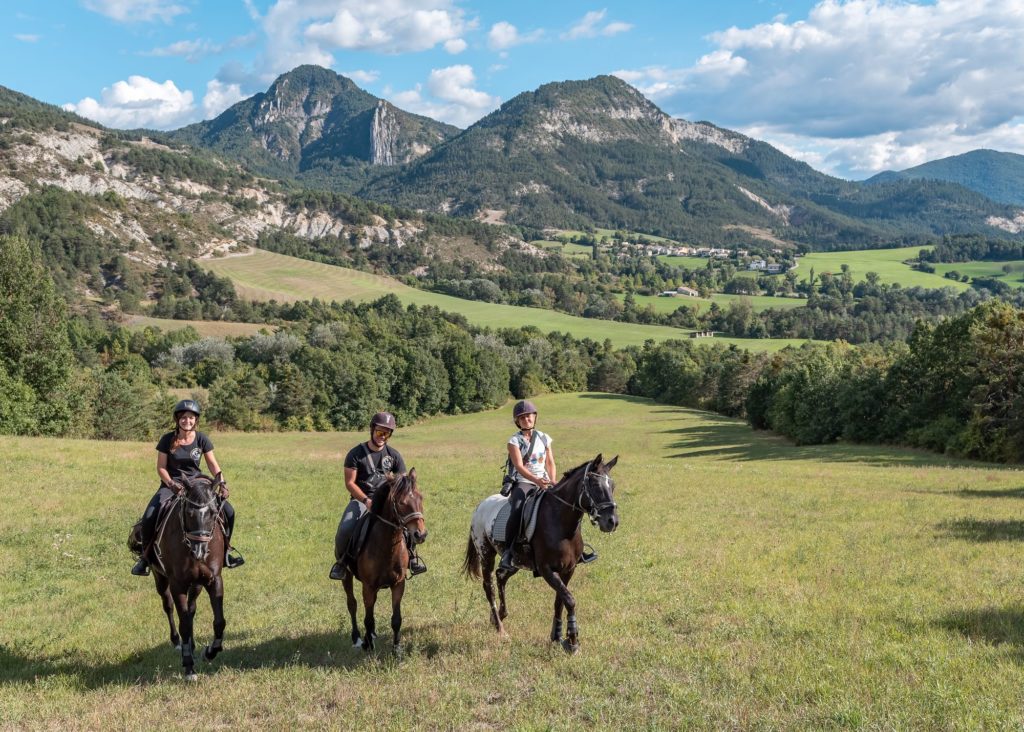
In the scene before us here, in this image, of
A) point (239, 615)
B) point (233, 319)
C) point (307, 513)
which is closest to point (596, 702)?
point (239, 615)

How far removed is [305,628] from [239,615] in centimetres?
233

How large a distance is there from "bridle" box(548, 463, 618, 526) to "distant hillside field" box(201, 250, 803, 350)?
5862 inches

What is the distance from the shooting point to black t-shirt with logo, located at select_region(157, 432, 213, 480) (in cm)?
1077

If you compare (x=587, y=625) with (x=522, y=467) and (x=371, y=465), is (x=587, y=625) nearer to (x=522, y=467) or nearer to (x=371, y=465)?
(x=522, y=467)

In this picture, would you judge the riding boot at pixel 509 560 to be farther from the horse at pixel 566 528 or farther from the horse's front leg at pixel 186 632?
the horse's front leg at pixel 186 632

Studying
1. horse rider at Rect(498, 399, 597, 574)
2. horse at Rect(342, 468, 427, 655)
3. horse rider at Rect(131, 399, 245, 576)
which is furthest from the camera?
horse rider at Rect(498, 399, 597, 574)

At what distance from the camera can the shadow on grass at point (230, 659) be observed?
10.4 m

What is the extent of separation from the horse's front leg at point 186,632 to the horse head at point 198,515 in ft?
3.25

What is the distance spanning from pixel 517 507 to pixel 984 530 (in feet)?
52.1

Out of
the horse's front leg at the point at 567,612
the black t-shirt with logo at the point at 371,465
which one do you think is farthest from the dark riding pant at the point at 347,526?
the horse's front leg at the point at 567,612

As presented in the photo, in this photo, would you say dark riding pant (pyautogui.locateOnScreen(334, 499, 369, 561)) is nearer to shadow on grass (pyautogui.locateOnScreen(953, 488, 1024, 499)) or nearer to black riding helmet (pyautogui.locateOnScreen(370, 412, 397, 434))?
black riding helmet (pyautogui.locateOnScreen(370, 412, 397, 434))

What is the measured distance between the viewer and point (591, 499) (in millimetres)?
10250

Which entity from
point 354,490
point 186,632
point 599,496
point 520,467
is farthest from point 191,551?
point 599,496

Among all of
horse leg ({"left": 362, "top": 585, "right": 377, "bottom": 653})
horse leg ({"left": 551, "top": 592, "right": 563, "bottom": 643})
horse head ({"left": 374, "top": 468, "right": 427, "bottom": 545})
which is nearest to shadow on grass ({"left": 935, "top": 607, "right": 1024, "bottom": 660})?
horse leg ({"left": 551, "top": 592, "right": 563, "bottom": 643})
